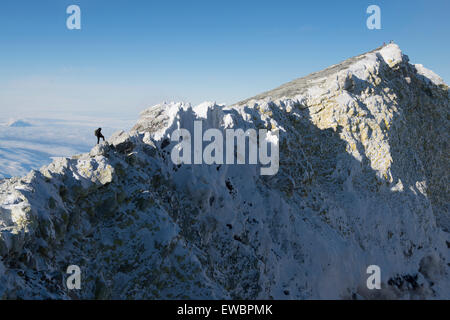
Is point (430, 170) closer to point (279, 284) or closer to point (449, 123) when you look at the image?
point (449, 123)

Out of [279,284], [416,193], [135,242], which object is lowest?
[279,284]

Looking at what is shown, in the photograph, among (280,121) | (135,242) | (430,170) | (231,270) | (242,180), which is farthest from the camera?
(430,170)
